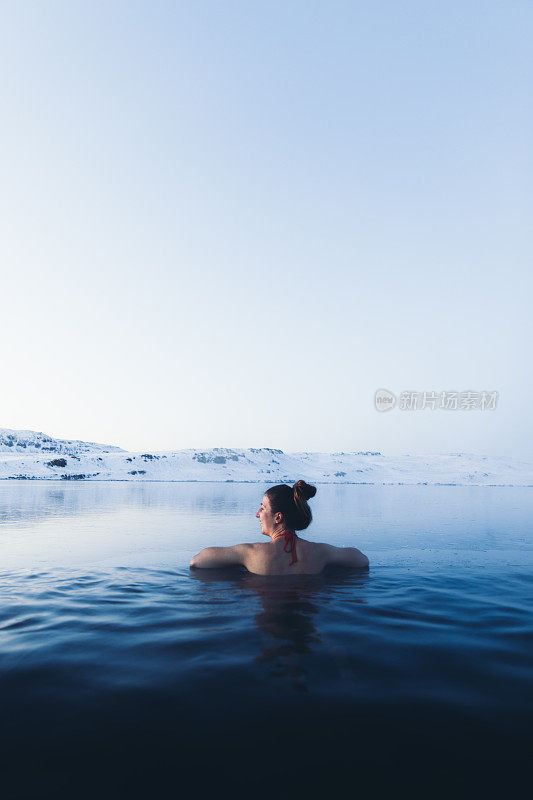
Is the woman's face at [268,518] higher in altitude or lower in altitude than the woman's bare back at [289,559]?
higher

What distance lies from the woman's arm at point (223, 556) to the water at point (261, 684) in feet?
0.88

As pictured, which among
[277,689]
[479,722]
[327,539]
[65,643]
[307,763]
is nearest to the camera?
[307,763]

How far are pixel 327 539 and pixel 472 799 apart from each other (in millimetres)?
11411

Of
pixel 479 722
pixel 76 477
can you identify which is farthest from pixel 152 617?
Answer: pixel 76 477

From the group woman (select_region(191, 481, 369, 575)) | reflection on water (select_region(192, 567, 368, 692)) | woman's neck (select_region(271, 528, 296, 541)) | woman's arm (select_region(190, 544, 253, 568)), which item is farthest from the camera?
woman's arm (select_region(190, 544, 253, 568))

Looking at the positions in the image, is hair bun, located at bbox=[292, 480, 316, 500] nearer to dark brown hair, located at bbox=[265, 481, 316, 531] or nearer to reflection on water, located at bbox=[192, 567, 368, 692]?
dark brown hair, located at bbox=[265, 481, 316, 531]

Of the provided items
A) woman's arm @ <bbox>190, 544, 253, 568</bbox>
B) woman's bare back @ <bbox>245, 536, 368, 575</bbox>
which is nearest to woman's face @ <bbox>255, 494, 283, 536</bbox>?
woman's bare back @ <bbox>245, 536, 368, 575</bbox>

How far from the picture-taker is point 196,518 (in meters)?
18.7

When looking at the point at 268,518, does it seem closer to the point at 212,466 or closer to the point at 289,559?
the point at 289,559

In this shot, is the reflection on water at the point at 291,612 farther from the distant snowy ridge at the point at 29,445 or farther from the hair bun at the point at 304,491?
the distant snowy ridge at the point at 29,445

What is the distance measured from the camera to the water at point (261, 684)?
A: 2.33m

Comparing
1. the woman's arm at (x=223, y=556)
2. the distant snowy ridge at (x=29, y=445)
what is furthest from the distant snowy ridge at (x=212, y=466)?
the woman's arm at (x=223, y=556)

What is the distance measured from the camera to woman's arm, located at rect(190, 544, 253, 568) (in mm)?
6809

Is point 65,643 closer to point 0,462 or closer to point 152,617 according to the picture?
point 152,617
